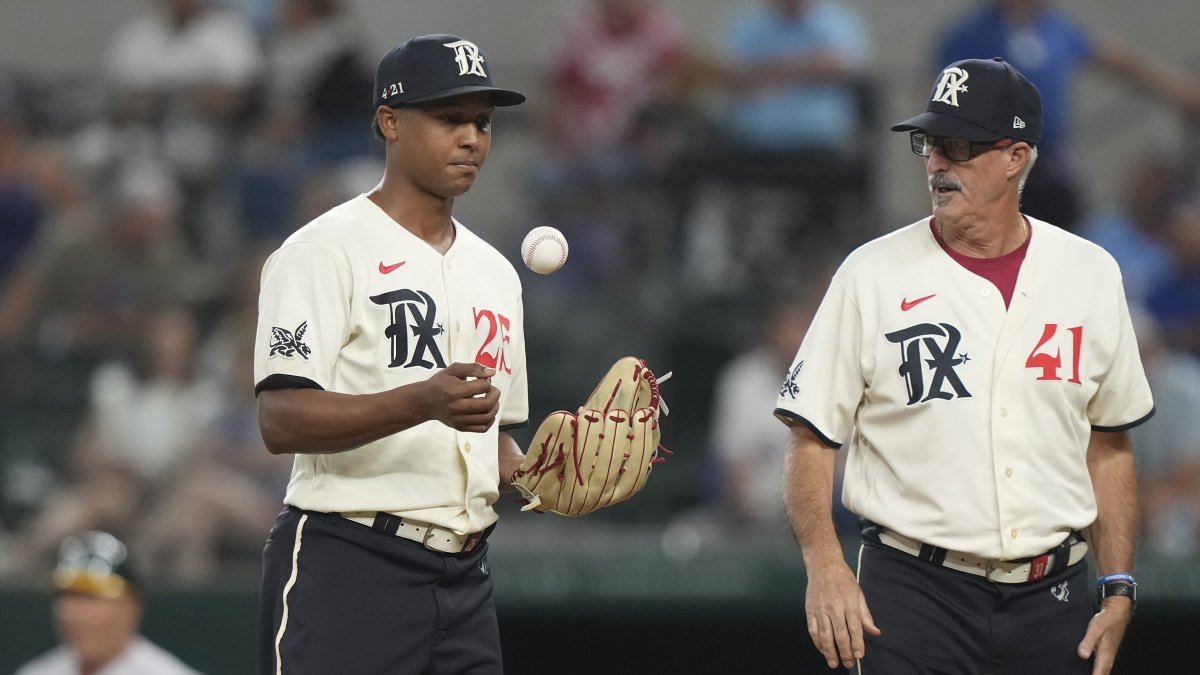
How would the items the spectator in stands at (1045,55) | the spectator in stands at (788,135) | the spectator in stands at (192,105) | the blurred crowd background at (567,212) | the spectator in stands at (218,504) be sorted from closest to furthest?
the spectator in stands at (218,504) → the spectator in stands at (1045,55) → the blurred crowd background at (567,212) → the spectator in stands at (788,135) → the spectator in stands at (192,105)

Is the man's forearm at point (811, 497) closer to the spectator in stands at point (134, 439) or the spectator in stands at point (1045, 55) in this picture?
the spectator in stands at point (1045, 55)

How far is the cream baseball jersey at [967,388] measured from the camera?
12.1ft

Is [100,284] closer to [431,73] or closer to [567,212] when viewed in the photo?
[567,212]

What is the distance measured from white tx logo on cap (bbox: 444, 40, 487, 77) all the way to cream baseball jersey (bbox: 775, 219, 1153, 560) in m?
0.92

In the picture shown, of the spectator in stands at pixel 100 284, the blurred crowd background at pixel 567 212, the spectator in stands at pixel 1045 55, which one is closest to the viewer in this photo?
the spectator in stands at pixel 1045 55

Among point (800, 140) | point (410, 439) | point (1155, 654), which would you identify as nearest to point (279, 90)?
point (800, 140)

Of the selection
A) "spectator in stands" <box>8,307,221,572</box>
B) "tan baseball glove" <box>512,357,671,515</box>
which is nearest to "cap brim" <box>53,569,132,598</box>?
"spectator in stands" <box>8,307,221,572</box>

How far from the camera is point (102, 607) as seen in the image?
18.2ft

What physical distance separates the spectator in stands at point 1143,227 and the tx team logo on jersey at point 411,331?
577cm

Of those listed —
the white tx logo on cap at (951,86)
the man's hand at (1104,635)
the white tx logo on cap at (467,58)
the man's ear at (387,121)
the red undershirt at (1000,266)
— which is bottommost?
the man's hand at (1104,635)

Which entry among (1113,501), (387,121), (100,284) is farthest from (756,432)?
(387,121)

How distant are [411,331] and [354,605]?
0.57 m

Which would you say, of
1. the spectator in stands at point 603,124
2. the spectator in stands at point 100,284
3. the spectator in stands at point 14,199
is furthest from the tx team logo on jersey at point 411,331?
the spectator in stands at point 14,199

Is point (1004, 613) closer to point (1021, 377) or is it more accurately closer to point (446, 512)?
point (1021, 377)
